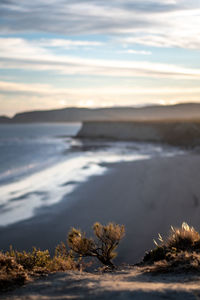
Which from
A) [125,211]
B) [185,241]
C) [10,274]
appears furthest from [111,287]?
[125,211]

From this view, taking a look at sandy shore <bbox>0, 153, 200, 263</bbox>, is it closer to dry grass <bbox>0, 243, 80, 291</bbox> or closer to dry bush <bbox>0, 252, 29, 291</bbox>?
dry grass <bbox>0, 243, 80, 291</bbox>

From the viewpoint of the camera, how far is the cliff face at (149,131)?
60.5 meters

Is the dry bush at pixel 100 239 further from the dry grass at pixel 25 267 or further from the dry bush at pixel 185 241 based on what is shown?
the dry bush at pixel 185 241

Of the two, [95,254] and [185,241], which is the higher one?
[185,241]

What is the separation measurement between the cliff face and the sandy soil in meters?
52.3

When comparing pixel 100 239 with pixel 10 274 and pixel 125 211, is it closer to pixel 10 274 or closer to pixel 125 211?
pixel 10 274

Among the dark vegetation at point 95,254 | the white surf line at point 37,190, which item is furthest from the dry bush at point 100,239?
the white surf line at point 37,190

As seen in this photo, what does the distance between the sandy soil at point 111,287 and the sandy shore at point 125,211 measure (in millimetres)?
4316

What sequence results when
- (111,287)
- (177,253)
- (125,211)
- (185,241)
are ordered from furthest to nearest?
(125,211) < (185,241) < (177,253) < (111,287)

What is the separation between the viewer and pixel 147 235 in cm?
1133

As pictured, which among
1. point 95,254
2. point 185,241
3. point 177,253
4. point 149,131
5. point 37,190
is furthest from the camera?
point 149,131

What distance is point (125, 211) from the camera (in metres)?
14.6

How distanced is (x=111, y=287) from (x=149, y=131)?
66215 millimetres

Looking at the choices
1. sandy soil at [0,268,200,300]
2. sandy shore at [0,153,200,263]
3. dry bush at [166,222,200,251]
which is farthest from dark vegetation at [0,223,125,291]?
sandy shore at [0,153,200,263]
